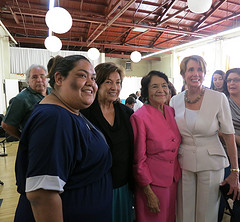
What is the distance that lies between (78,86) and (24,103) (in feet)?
4.25

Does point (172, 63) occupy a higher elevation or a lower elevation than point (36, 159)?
higher

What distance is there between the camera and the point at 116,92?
1.42 meters

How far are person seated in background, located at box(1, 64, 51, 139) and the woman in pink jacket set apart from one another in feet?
3.88

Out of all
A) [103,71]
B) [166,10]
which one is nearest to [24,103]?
[103,71]

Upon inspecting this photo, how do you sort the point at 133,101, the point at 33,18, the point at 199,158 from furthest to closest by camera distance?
the point at 33,18 < the point at 133,101 < the point at 199,158

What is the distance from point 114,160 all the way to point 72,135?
0.54 meters

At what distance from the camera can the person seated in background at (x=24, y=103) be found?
195cm

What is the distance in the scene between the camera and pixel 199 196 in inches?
62.7

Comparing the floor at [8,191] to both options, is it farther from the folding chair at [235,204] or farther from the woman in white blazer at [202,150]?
the woman in white blazer at [202,150]

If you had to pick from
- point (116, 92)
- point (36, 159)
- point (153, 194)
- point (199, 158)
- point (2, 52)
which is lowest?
point (153, 194)

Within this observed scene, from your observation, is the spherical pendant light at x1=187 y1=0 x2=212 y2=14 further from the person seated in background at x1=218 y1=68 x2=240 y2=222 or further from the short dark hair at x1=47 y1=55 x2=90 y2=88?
the short dark hair at x1=47 y1=55 x2=90 y2=88

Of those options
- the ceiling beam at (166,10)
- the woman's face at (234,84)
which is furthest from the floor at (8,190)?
the ceiling beam at (166,10)

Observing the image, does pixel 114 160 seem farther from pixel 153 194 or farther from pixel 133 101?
pixel 133 101

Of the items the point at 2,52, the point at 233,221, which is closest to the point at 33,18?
the point at 2,52
